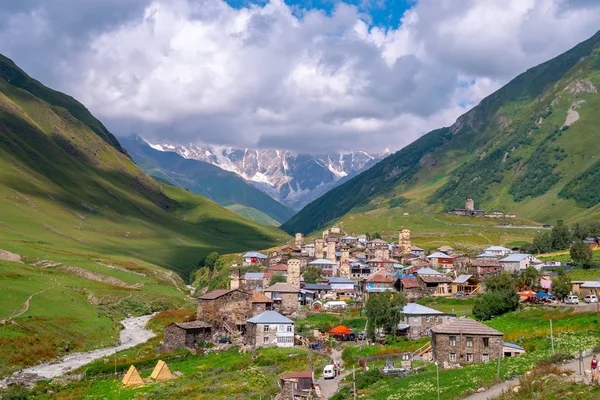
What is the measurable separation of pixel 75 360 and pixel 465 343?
53.1 m

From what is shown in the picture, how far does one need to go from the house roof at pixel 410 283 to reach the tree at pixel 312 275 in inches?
960

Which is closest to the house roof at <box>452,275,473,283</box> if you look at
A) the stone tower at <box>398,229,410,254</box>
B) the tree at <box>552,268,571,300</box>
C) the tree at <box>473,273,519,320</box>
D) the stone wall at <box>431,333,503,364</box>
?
the tree at <box>552,268,571,300</box>

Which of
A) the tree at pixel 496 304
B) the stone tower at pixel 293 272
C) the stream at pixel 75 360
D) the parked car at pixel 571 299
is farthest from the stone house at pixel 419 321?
the stone tower at pixel 293 272

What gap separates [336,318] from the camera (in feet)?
320

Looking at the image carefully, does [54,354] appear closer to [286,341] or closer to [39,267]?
[286,341]

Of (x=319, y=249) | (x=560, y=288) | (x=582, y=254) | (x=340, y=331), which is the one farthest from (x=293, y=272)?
(x=560, y=288)

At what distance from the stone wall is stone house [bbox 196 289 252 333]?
43.4m

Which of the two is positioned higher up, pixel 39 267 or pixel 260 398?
pixel 39 267

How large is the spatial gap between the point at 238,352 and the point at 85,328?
114 ft

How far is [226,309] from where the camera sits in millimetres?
97562

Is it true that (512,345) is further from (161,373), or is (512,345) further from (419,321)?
(161,373)

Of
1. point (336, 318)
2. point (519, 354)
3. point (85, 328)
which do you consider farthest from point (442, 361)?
point (85, 328)

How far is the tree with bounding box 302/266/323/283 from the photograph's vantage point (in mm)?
136000

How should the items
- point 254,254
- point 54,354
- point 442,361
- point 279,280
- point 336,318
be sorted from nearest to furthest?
point 442,361 < point 54,354 < point 336,318 < point 279,280 < point 254,254
